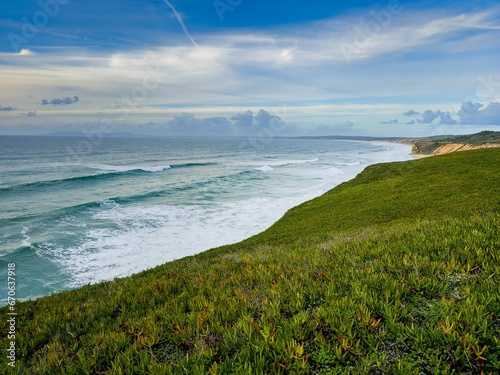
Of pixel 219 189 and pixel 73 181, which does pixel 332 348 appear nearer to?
pixel 219 189

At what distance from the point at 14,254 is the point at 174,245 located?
13.5m

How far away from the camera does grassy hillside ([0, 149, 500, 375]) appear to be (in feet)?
13.1

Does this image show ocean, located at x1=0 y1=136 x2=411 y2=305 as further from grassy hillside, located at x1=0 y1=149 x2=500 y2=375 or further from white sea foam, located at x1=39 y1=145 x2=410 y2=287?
grassy hillside, located at x1=0 y1=149 x2=500 y2=375

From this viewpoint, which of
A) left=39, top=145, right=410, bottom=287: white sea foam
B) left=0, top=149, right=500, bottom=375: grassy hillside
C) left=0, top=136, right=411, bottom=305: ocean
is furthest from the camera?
left=39, top=145, right=410, bottom=287: white sea foam

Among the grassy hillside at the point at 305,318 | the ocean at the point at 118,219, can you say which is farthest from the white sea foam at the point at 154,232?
the grassy hillside at the point at 305,318

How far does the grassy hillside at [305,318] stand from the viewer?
3.99 m

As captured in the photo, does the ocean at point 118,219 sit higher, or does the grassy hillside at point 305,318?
the grassy hillside at point 305,318

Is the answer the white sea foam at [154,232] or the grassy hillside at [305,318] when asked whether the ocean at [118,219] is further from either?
the grassy hillside at [305,318]

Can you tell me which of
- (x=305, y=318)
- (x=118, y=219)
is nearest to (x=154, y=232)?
(x=118, y=219)

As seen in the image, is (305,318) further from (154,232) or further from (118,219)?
(118,219)

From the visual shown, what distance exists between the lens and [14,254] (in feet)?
86.7

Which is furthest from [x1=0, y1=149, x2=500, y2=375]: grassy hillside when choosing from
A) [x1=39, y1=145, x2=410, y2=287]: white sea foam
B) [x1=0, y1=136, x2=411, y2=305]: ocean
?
[x1=0, y1=136, x2=411, y2=305]: ocean

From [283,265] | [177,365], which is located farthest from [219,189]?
[177,365]

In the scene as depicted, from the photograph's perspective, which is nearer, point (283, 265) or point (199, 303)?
point (199, 303)
